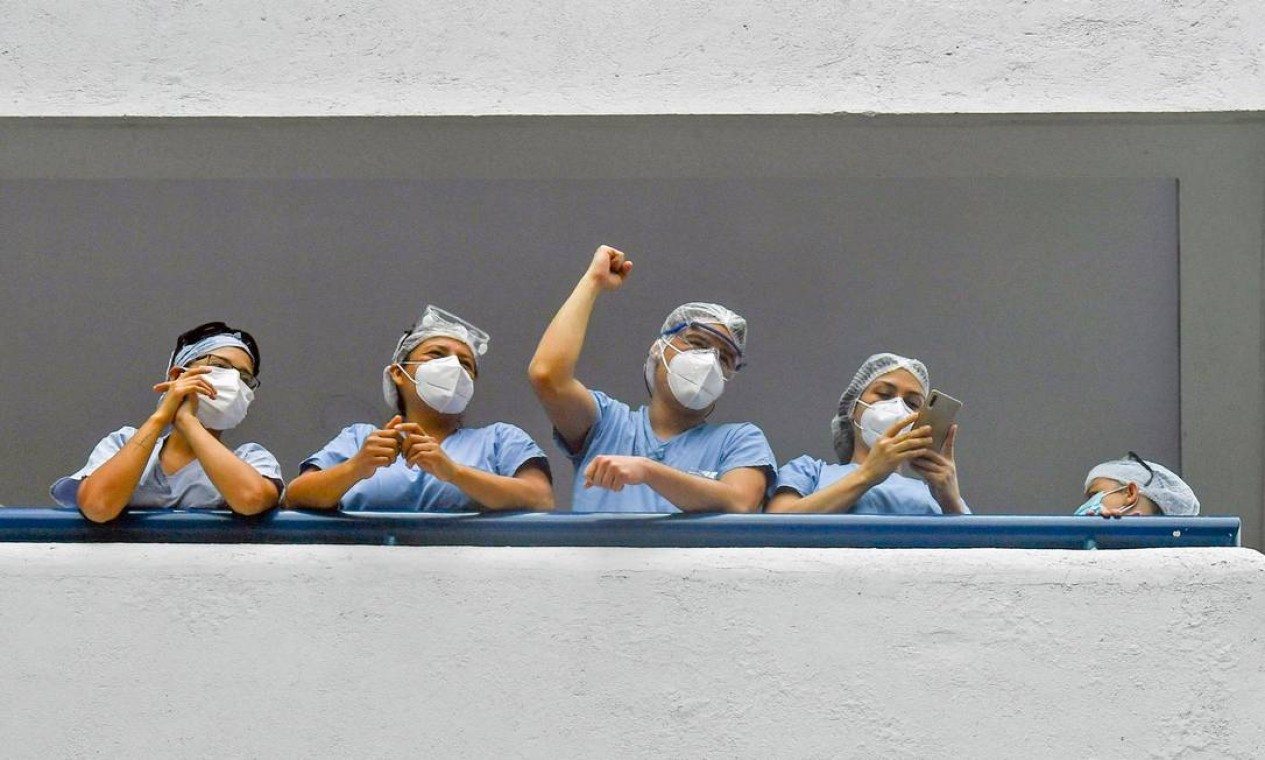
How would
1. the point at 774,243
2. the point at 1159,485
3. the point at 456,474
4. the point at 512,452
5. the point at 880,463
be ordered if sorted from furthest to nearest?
the point at 774,243 → the point at 1159,485 → the point at 512,452 → the point at 880,463 → the point at 456,474

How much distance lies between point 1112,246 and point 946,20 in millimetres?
1506

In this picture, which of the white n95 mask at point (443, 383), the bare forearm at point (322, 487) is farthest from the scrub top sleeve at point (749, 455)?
the bare forearm at point (322, 487)

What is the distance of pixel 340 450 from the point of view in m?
4.43

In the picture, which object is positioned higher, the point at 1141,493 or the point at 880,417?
the point at 880,417

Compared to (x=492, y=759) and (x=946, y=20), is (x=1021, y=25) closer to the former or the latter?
(x=946, y=20)

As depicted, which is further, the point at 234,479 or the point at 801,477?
the point at 801,477

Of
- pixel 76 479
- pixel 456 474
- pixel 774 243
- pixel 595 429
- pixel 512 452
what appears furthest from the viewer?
pixel 774 243

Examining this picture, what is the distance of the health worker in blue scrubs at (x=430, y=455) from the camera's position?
13.4 feet

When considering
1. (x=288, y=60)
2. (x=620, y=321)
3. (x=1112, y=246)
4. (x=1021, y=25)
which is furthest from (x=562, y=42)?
(x=1112, y=246)

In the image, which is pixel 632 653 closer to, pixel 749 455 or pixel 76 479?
pixel 749 455

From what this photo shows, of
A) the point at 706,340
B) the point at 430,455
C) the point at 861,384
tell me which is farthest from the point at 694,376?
the point at 430,455

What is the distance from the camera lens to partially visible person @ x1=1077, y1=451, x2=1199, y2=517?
4688mm

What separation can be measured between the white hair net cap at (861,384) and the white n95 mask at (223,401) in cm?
→ 153

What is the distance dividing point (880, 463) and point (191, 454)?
5.45 ft
